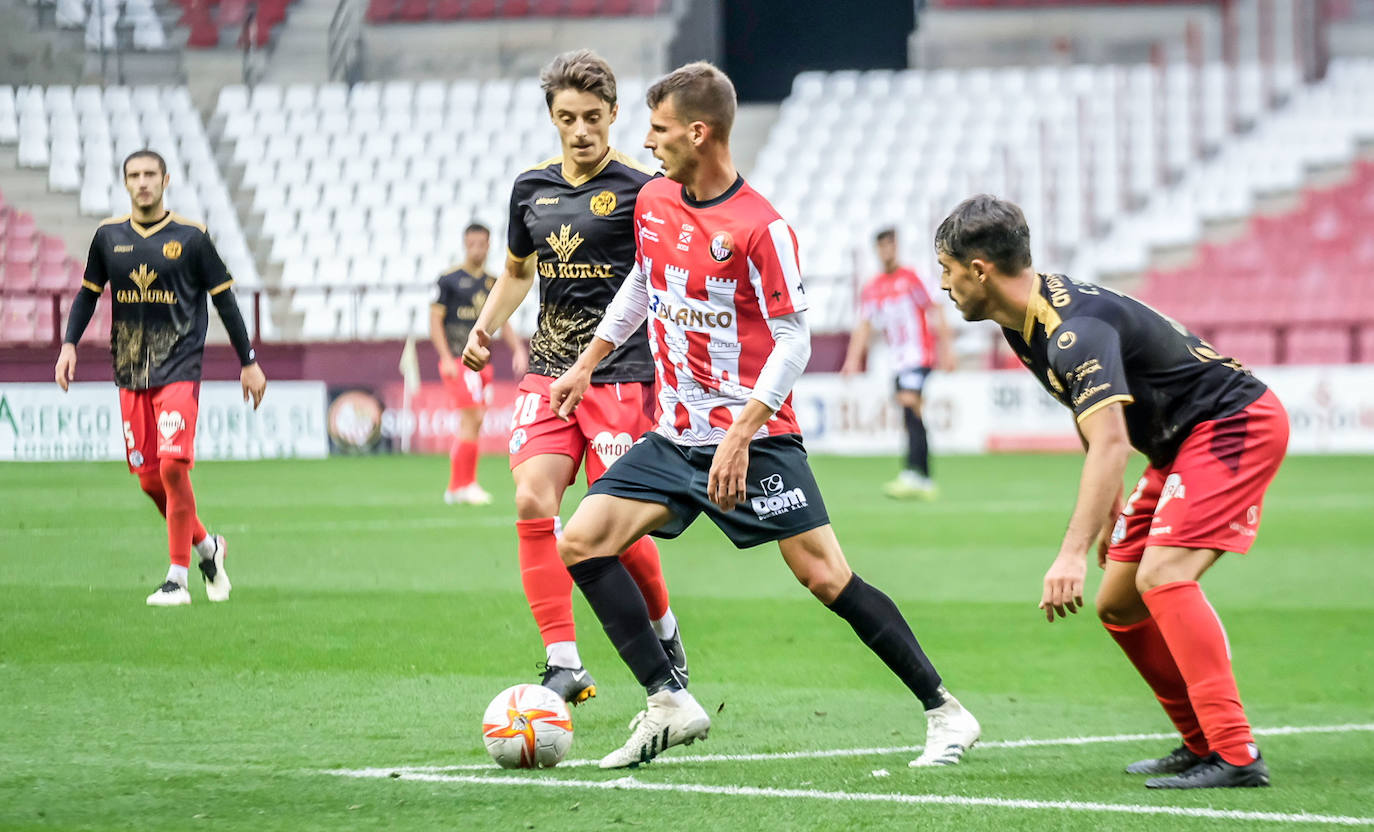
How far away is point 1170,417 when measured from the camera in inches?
195

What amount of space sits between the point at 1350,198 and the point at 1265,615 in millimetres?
22320

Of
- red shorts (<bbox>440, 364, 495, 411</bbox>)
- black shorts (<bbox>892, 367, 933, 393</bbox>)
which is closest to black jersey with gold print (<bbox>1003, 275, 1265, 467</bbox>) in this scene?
red shorts (<bbox>440, 364, 495, 411</bbox>)

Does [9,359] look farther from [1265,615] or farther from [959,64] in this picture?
[959,64]

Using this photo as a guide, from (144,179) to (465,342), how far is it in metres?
7.12

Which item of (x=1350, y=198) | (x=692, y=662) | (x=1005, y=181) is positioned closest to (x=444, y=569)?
(x=692, y=662)

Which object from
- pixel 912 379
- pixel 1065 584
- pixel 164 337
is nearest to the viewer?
pixel 1065 584

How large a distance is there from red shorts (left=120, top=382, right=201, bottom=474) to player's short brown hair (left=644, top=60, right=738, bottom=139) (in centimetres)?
429

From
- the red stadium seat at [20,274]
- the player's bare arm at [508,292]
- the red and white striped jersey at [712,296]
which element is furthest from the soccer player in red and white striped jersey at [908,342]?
the red stadium seat at [20,274]

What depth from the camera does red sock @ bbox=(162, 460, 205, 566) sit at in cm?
864

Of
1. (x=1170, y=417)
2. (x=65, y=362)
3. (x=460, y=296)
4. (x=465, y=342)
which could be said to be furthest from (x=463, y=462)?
(x=1170, y=417)

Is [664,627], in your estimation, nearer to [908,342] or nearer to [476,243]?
[476,243]

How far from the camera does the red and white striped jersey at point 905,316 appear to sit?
16.2 meters

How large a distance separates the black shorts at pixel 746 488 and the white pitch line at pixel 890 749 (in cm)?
66

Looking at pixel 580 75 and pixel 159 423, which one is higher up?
pixel 580 75
